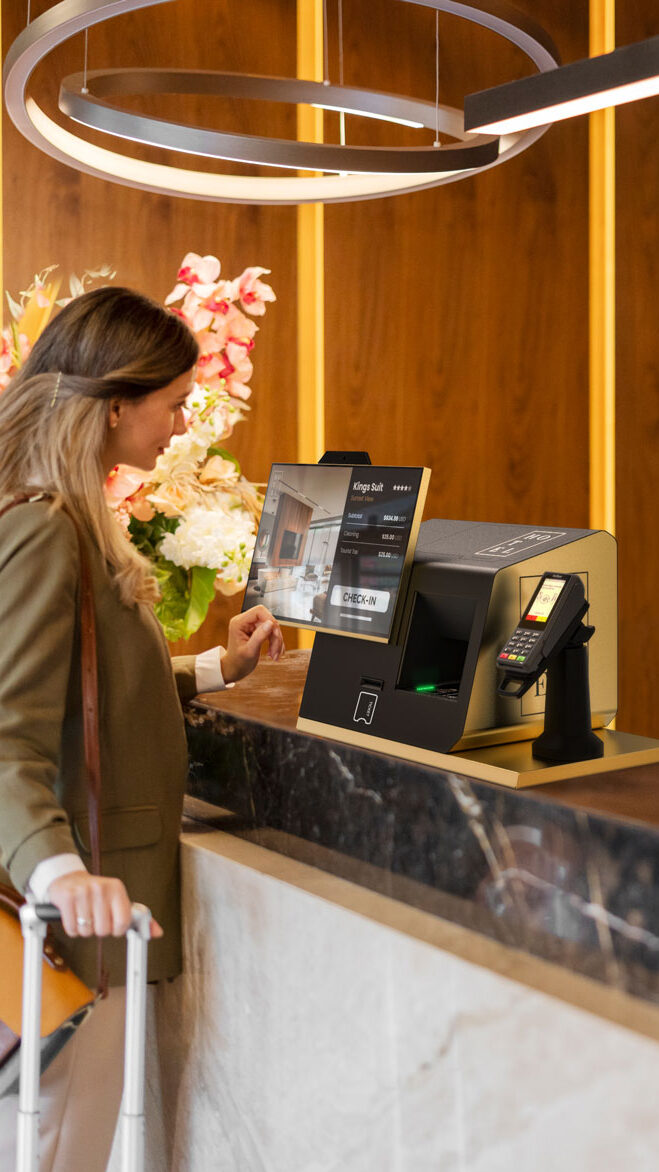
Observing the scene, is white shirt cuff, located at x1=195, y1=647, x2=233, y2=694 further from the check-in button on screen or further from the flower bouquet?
the check-in button on screen

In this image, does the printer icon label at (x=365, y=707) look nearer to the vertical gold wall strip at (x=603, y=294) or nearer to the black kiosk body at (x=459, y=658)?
the black kiosk body at (x=459, y=658)

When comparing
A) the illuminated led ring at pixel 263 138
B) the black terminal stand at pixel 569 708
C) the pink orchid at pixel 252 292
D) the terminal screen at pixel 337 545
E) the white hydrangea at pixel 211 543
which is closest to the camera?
the black terminal stand at pixel 569 708

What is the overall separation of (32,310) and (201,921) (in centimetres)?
105

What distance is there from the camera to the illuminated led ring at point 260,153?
6.26ft

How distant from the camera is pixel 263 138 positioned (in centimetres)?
233

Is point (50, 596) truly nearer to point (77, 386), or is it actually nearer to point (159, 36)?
point (77, 386)

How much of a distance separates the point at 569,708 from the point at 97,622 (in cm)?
62

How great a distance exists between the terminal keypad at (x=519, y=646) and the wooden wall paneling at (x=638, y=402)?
11.9 ft

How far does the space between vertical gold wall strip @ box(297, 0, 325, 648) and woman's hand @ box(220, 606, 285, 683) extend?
8.09 feet

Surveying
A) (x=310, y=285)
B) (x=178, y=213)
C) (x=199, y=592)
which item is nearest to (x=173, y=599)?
(x=199, y=592)

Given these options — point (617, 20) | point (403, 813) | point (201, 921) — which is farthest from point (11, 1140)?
point (617, 20)

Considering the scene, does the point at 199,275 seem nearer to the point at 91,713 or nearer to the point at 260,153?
the point at 260,153

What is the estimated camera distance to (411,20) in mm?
4375

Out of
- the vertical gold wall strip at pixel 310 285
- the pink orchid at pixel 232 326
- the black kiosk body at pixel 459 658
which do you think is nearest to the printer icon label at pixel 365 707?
the black kiosk body at pixel 459 658
